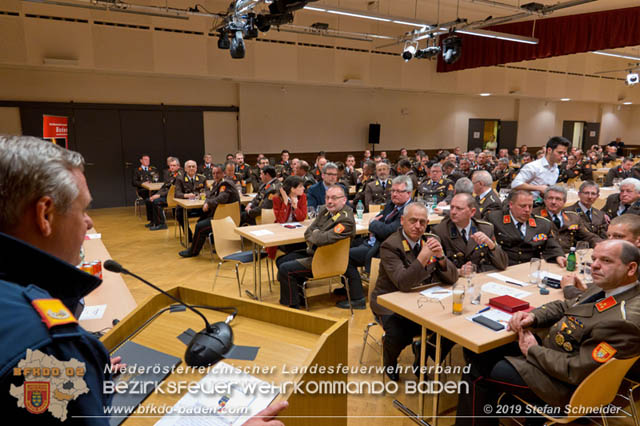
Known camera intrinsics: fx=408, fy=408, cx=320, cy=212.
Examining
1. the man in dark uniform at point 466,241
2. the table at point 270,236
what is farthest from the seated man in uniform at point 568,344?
the table at point 270,236

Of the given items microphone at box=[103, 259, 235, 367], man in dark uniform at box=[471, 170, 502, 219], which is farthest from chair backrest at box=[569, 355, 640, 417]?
man in dark uniform at box=[471, 170, 502, 219]

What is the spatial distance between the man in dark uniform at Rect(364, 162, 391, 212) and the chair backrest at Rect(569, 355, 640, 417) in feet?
16.1

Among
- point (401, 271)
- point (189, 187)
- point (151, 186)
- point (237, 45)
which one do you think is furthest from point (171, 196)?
point (401, 271)

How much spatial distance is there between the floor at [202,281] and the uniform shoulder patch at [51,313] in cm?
251

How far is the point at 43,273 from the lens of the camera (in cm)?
88

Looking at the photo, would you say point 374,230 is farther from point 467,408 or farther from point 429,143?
point 429,143

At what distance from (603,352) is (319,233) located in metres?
2.70

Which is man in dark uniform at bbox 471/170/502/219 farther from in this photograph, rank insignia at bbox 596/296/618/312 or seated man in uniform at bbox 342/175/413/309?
rank insignia at bbox 596/296/618/312

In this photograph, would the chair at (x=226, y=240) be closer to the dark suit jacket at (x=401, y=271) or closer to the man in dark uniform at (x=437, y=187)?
the dark suit jacket at (x=401, y=271)

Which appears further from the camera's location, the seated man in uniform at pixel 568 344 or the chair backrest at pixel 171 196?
the chair backrest at pixel 171 196

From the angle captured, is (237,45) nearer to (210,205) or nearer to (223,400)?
(210,205)

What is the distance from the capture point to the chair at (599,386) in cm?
200

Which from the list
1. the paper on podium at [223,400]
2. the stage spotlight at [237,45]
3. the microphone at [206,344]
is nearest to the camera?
the paper on podium at [223,400]

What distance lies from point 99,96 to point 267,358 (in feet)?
36.5
